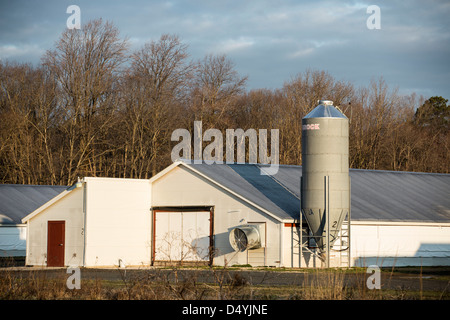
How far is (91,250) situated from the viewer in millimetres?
32719

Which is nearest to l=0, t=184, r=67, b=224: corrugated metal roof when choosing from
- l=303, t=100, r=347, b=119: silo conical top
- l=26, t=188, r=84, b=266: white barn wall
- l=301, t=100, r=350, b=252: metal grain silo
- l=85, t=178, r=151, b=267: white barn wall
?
l=26, t=188, r=84, b=266: white barn wall

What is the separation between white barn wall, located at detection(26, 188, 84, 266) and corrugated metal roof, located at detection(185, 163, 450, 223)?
18.6 feet

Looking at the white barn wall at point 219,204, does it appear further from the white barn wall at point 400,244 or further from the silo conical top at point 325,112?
the silo conical top at point 325,112

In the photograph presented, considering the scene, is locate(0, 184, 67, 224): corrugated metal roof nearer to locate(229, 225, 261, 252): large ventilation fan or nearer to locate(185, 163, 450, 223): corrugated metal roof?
→ locate(185, 163, 450, 223): corrugated metal roof

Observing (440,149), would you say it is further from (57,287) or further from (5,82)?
(57,287)

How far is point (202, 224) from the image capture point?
3372 centimetres

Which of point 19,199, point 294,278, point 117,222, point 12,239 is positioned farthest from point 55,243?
point 294,278

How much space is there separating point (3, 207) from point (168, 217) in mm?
14497

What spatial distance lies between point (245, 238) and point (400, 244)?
8168mm

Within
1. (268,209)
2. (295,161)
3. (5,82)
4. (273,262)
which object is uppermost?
(5,82)

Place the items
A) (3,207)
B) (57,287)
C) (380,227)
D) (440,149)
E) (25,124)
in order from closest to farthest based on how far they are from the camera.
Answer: (57,287) → (380,227) → (3,207) → (25,124) → (440,149)

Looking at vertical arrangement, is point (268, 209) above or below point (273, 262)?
above

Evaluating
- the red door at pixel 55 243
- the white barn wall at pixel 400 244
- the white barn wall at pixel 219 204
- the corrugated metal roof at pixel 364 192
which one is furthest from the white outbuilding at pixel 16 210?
the white barn wall at pixel 400 244

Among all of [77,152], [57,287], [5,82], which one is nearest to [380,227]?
[57,287]
